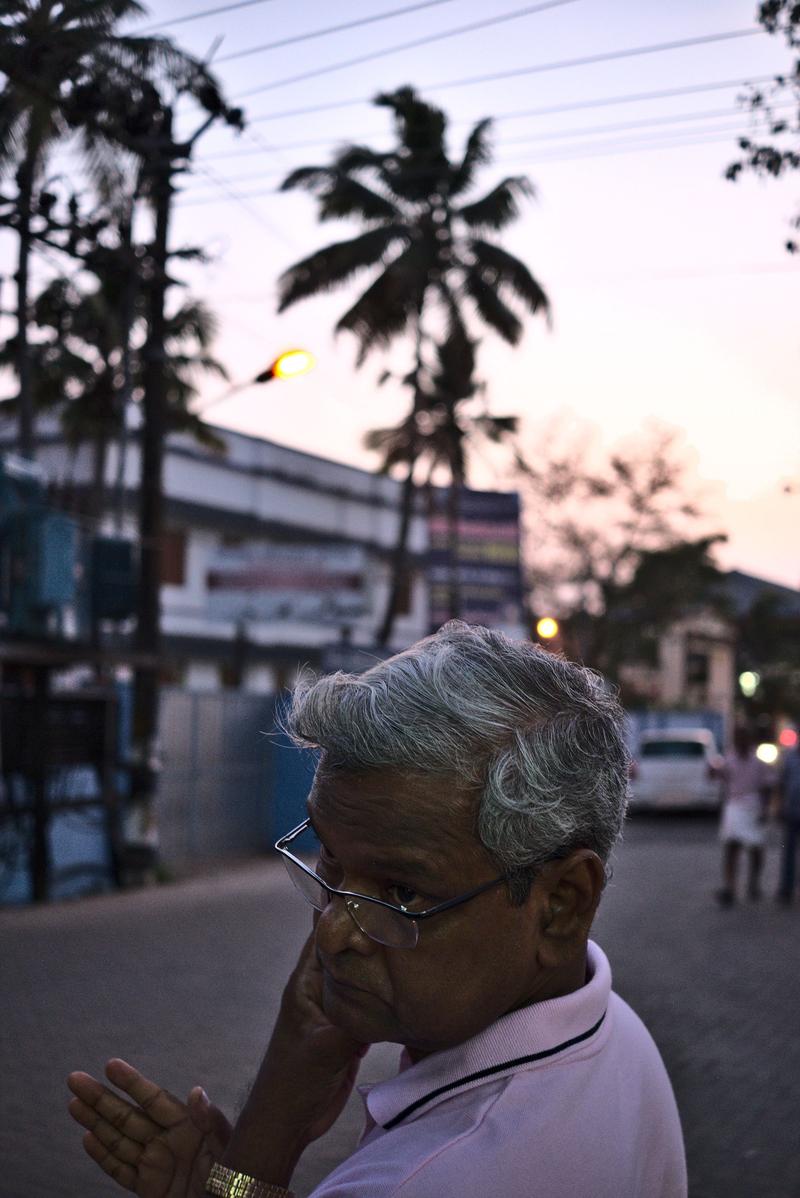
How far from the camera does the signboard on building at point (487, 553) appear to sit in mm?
28469

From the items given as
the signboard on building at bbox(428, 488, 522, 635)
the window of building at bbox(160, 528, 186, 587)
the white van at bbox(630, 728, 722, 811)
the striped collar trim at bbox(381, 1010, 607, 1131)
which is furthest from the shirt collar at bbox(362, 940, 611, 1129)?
the window of building at bbox(160, 528, 186, 587)

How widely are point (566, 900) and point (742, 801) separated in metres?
13.6

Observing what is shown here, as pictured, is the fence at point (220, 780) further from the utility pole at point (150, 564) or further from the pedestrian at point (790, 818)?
the pedestrian at point (790, 818)

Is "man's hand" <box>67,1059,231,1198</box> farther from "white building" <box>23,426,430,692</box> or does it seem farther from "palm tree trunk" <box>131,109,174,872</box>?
"white building" <box>23,426,430,692</box>

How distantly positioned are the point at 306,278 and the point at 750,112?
1924 cm

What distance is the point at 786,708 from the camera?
55.2m

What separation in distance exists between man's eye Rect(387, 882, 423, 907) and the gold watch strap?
1.29 ft

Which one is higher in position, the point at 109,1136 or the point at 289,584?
the point at 289,584

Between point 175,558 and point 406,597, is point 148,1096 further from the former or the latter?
point 406,597

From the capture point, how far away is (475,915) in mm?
1583

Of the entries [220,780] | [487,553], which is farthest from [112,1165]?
[487,553]

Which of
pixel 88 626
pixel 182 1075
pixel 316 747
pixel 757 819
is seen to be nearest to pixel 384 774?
pixel 316 747

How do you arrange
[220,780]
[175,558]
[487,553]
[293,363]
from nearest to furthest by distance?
[293,363] → [220,780] → [487,553] → [175,558]

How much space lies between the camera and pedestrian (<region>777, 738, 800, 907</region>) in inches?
586
